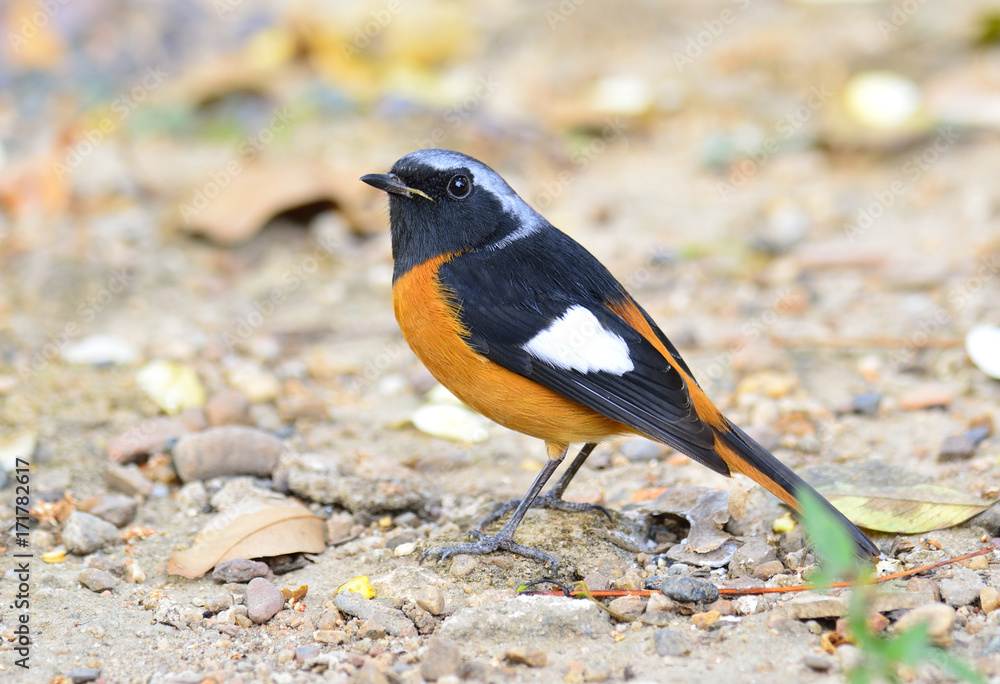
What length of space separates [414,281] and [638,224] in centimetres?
331

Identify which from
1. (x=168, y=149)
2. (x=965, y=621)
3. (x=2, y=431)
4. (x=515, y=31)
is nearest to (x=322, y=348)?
(x=2, y=431)

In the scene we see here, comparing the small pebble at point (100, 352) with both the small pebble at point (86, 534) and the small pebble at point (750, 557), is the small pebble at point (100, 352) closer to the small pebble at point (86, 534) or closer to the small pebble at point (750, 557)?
the small pebble at point (86, 534)

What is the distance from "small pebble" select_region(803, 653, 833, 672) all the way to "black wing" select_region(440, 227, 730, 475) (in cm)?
78

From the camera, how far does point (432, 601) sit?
9.75ft

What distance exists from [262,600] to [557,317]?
4.55 ft

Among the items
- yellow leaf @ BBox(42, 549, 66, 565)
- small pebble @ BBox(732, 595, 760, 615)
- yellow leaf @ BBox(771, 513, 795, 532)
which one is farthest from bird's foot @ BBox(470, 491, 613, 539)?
yellow leaf @ BBox(42, 549, 66, 565)

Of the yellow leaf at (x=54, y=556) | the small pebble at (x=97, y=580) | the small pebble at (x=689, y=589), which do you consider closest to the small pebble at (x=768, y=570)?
the small pebble at (x=689, y=589)

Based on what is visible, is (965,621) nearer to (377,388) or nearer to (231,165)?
(377,388)

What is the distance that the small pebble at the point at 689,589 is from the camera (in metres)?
2.96

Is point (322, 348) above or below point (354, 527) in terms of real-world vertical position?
above

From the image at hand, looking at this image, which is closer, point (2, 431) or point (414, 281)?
point (414, 281)

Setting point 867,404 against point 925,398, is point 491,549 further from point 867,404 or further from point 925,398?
point 925,398

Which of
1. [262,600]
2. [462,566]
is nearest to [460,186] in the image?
[462,566]

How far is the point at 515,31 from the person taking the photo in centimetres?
912
